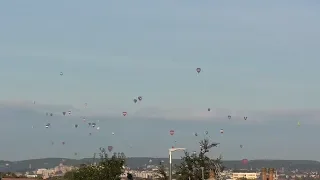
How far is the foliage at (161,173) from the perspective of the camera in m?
65.9

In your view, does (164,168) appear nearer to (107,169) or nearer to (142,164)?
(107,169)

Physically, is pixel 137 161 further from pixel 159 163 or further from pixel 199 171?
pixel 199 171

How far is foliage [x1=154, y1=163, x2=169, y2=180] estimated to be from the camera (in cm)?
6588

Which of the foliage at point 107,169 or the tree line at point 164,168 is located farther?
the foliage at point 107,169

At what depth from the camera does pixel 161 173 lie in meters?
66.1

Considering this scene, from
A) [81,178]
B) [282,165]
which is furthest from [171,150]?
[282,165]

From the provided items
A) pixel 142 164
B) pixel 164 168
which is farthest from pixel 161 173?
pixel 142 164

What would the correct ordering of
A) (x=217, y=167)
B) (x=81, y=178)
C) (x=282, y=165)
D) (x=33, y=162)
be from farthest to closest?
1. (x=33, y=162)
2. (x=282, y=165)
3. (x=81, y=178)
4. (x=217, y=167)

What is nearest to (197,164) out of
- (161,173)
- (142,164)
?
(161,173)

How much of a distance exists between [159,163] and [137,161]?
86.9 meters

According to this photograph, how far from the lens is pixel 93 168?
7431 centimetres

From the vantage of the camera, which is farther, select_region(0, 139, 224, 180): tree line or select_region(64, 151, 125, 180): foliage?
select_region(64, 151, 125, 180): foliage

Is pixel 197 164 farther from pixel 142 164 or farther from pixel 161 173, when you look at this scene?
pixel 142 164

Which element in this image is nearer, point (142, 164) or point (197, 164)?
point (197, 164)
